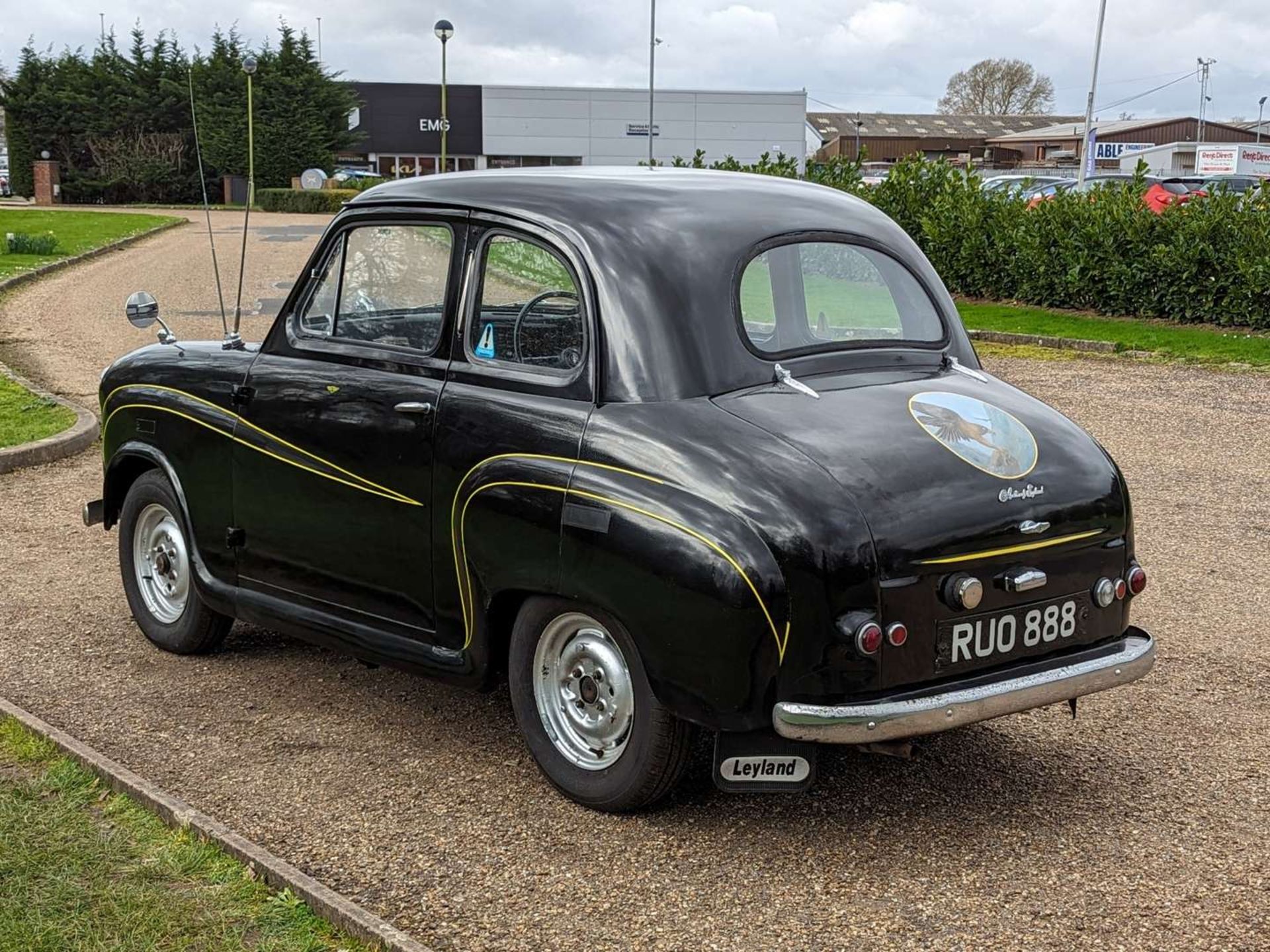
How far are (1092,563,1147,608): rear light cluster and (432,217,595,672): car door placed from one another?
1.58m

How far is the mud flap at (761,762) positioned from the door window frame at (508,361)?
1092mm

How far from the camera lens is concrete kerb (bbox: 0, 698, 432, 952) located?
3.60 metres

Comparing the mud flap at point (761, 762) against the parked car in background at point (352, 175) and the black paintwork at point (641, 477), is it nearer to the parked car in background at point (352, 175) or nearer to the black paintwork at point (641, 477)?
the black paintwork at point (641, 477)

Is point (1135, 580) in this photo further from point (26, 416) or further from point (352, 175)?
point (352, 175)

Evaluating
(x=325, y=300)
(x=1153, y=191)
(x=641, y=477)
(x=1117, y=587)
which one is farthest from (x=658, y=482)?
(x=1153, y=191)

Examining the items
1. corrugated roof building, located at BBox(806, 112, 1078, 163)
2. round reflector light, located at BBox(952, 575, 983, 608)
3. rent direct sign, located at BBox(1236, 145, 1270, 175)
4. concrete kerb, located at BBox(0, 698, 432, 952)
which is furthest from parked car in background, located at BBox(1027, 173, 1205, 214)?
→ corrugated roof building, located at BBox(806, 112, 1078, 163)

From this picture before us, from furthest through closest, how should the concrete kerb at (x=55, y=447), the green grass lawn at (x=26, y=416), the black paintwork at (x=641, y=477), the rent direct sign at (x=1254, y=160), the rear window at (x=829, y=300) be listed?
1. the rent direct sign at (x=1254, y=160)
2. the green grass lawn at (x=26, y=416)
3. the concrete kerb at (x=55, y=447)
4. the rear window at (x=829, y=300)
5. the black paintwork at (x=641, y=477)

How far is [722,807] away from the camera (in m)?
4.52

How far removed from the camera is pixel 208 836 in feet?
13.6

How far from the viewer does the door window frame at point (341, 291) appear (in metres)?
4.89

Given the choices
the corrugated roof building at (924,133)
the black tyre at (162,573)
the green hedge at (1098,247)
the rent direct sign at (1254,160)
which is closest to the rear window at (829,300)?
the black tyre at (162,573)

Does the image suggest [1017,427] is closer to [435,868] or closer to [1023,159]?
[435,868]

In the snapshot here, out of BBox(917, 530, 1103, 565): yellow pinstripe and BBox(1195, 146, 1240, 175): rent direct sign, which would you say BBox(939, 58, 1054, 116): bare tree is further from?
BBox(917, 530, 1103, 565): yellow pinstripe

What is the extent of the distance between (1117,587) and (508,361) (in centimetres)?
197
